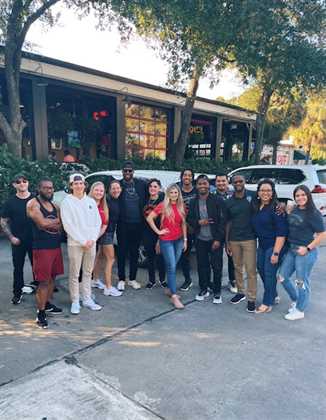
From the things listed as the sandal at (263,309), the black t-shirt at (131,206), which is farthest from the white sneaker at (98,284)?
the sandal at (263,309)

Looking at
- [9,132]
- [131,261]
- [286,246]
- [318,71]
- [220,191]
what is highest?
[318,71]

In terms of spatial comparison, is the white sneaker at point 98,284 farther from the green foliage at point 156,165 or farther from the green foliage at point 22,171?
the green foliage at point 156,165

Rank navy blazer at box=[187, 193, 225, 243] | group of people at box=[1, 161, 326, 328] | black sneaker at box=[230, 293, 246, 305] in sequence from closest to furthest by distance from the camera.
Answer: group of people at box=[1, 161, 326, 328], navy blazer at box=[187, 193, 225, 243], black sneaker at box=[230, 293, 246, 305]

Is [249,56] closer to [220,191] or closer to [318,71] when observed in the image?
[318,71]

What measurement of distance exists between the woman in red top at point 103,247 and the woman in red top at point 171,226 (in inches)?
24.6

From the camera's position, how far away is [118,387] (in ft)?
9.39

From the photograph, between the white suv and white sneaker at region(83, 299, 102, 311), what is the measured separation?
6.74 metres

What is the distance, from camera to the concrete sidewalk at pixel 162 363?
264cm

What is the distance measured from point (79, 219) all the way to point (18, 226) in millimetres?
916

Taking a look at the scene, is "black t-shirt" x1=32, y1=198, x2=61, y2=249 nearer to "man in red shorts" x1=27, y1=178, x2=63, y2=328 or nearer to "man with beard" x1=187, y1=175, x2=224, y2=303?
"man in red shorts" x1=27, y1=178, x2=63, y2=328

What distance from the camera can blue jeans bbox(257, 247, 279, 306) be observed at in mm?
4203

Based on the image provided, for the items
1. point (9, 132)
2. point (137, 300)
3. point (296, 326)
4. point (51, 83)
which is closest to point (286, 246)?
point (296, 326)

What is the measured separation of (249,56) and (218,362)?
8.18 metres

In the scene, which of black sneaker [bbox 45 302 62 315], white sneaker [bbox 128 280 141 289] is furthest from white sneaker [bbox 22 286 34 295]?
white sneaker [bbox 128 280 141 289]
